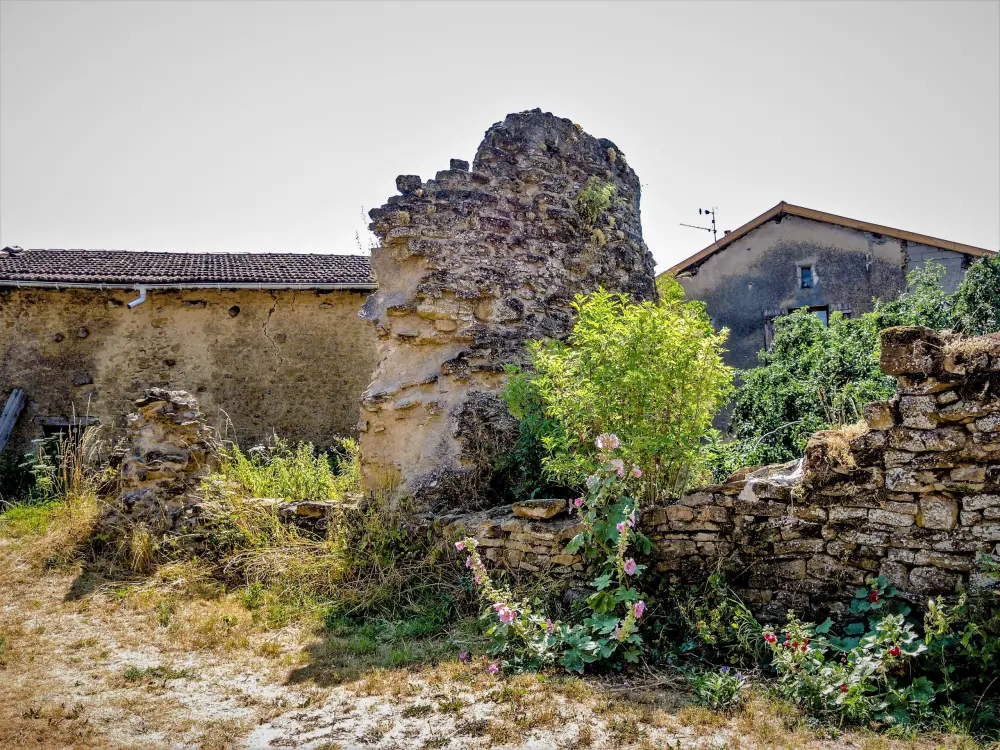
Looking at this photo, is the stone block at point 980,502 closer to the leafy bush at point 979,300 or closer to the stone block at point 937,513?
the stone block at point 937,513

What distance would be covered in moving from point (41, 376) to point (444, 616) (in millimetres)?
9360

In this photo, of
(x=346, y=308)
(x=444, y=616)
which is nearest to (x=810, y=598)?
(x=444, y=616)

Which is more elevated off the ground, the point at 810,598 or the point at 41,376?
the point at 41,376

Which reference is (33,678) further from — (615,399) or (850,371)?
(850,371)

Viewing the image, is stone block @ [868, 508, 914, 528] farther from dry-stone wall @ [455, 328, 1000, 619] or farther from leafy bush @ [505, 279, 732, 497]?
leafy bush @ [505, 279, 732, 497]

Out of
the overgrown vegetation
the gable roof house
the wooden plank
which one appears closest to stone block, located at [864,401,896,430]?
the overgrown vegetation

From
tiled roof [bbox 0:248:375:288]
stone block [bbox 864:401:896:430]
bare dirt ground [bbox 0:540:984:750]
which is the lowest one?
bare dirt ground [bbox 0:540:984:750]

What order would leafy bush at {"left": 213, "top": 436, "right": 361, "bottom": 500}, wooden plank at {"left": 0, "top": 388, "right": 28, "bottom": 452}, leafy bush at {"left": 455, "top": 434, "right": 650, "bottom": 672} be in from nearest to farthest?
leafy bush at {"left": 455, "top": 434, "right": 650, "bottom": 672}
leafy bush at {"left": 213, "top": 436, "right": 361, "bottom": 500}
wooden plank at {"left": 0, "top": 388, "right": 28, "bottom": 452}

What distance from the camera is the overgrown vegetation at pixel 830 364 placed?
7719 mm

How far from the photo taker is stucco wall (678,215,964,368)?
1303 centimetres

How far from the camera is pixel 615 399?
4969 millimetres

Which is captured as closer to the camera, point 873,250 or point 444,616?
point 444,616

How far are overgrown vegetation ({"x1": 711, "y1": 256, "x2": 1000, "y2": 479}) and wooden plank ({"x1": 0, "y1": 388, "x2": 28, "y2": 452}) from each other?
10543 millimetres

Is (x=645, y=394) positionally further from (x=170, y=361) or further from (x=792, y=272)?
(x=792, y=272)
